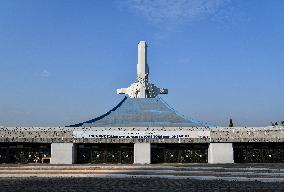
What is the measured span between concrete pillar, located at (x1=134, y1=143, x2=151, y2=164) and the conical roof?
373cm

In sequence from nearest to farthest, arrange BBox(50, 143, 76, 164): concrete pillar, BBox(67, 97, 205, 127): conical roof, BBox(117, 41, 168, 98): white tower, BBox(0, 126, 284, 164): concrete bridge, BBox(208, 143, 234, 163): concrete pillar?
1. BBox(50, 143, 76, 164): concrete pillar
2. BBox(208, 143, 234, 163): concrete pillar
3. BBox(0, 126, 284, 164): concrete bridge
4. BBox(67, 97, 205, 127): conical roof
5. BBox(117, 41, 168, 98): white tower

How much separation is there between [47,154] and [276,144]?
28659 mm

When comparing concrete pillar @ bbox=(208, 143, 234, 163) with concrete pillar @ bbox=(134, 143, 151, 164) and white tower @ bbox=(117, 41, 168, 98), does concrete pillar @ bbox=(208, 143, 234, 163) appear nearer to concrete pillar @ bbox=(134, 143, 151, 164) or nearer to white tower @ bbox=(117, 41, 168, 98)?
concrete pillar @ bbox=(134, 143, 151, 164)

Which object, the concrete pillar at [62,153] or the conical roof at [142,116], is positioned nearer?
the concrete pillar at [62,153]

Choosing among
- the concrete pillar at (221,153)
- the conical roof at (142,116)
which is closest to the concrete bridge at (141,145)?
the concrete pillar at (221,153)

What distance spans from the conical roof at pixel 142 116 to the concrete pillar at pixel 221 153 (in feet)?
14.0

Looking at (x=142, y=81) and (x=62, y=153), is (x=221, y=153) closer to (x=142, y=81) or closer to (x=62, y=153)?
(x=62, y=153)

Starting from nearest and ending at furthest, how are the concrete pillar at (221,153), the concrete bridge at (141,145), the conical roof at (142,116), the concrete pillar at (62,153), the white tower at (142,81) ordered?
the concrete pillar at (62,153), the concrete pillar at (221,153), the concrete bridge at (141,145), the conical roof at (142,116), the white tower at (142,81)

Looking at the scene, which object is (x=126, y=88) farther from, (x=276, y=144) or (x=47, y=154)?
(x=276, y=144)

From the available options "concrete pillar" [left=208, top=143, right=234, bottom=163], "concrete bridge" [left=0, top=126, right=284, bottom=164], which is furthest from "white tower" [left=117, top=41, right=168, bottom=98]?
"concrete pillar" [left=208, top=143, right=234, bottom=163]

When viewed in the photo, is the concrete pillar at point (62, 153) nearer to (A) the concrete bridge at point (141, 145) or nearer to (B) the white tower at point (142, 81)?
(A) the concrete bridge at point (141, 145)

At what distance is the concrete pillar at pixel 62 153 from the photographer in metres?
43.4

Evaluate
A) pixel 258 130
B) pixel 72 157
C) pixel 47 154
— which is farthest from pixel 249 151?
pixel 47 154

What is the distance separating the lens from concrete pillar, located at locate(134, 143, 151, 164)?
43.5 meters
